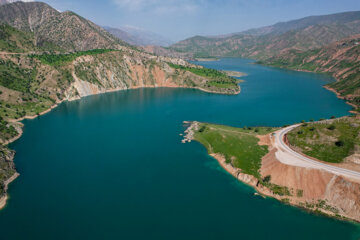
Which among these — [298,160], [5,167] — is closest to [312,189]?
[298,160]

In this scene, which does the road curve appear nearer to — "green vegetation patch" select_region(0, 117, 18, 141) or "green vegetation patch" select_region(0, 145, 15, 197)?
"green vegetation patch" select_region(0, 145, 15, 197)

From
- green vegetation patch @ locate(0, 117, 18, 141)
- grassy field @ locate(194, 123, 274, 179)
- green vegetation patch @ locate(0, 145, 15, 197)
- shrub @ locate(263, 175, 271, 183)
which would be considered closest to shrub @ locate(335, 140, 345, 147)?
grassy field @ locate(194, 123, 274, 179)

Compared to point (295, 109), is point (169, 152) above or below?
below

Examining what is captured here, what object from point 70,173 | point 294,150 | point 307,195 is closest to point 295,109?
point 294,150

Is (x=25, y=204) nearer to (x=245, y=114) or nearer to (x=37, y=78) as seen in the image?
(x=245, y=114)

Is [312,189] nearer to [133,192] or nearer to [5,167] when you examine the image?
[133,192]

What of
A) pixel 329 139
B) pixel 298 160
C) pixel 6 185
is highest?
pixel 329 139
